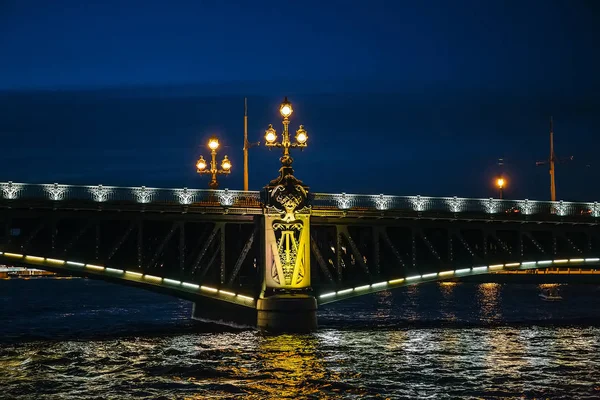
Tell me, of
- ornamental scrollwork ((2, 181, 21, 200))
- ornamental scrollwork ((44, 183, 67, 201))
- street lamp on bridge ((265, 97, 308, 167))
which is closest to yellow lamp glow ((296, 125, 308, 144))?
street lamp on bridge ((265, 97, 308, 167))

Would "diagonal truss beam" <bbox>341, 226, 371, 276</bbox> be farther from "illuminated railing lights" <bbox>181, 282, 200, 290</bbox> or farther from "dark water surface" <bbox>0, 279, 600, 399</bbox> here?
"illuminated railing lights" <bbox>181, 282, 200, 290</bbox>

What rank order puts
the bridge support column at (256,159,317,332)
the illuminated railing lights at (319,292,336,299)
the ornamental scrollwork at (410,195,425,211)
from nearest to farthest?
the bridge support column at (256,159,317,332), the illuminated railing lights at (319,292,336,299), the ornamental scrollwork at (410,195,425,211)

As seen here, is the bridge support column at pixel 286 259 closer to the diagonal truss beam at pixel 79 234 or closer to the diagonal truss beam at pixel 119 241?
the diagonal truss beam at pixel 119 241

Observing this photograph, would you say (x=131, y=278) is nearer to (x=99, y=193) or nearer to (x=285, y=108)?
(x=99, y=193)

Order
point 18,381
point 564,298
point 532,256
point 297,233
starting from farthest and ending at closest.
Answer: point 564,298 < point 532,256 < point 297,233 < point 18,381

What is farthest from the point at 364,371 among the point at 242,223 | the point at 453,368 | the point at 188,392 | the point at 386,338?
the point at 242,223

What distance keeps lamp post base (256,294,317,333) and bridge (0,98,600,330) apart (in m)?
0.06

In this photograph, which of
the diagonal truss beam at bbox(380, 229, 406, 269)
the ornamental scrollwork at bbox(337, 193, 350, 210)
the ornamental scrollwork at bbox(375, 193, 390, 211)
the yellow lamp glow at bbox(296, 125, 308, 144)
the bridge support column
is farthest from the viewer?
the ornamental scrollwork at bbox(375, 193, 390, 211)

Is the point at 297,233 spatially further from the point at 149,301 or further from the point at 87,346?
the point at 149,301

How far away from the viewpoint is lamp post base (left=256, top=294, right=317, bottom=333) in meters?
49.7

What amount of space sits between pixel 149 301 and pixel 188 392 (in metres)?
72.5

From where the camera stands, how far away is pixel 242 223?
53.4 meters

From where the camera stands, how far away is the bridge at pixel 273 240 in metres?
48.6

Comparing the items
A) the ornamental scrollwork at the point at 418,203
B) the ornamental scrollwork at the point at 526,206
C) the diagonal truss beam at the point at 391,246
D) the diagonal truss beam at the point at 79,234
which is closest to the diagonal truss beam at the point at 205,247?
the diagonal truss beam at the point at 79,234
